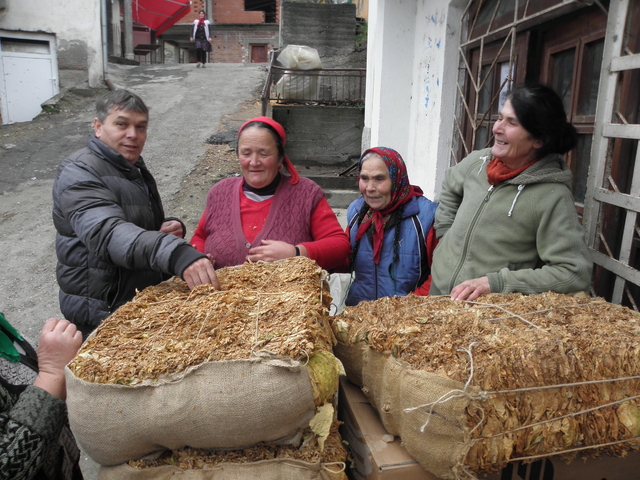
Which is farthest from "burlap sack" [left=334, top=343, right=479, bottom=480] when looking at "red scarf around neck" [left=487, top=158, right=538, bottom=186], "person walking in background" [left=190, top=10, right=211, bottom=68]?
"person walking in background" [left=190, top=10, right=211, bottom=68]

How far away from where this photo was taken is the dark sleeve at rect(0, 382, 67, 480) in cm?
123

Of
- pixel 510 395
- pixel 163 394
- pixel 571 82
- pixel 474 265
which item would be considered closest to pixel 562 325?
pixel 510 395

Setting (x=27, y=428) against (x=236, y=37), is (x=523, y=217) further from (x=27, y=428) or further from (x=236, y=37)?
(x=236, y=37)

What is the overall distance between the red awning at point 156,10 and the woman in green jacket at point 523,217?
2207cm

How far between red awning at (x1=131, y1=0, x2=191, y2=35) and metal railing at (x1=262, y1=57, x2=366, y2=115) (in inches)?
522

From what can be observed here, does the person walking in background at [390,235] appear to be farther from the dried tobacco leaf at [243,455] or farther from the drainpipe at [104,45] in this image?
the drainpipe at [104,45]

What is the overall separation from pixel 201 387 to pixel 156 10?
77.7 feet

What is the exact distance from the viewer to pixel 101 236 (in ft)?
5.74

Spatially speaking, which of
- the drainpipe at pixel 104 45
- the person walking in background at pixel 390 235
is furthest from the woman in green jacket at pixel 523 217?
the drainpipe at pixel 104 45

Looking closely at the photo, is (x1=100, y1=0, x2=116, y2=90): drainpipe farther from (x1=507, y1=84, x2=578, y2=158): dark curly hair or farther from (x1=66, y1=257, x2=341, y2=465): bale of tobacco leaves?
(x1=66, y1=257, x2=341, y2=465): bale of tobacco leaves

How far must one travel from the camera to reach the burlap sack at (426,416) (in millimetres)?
1112

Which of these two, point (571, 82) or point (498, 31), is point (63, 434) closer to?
point (571, 82)

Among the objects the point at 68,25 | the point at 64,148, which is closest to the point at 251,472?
the point at 64,148

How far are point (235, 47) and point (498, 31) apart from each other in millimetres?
24780
